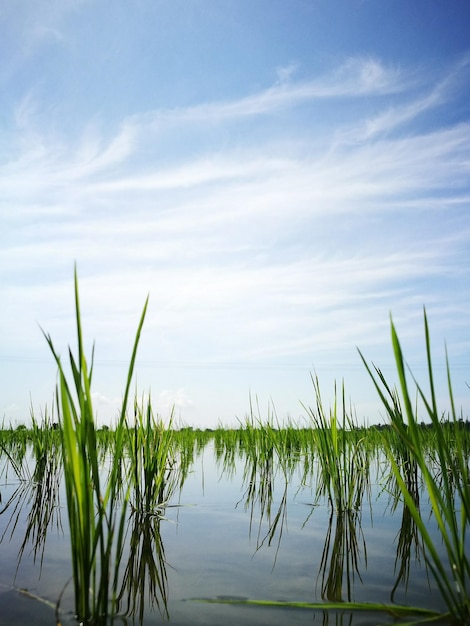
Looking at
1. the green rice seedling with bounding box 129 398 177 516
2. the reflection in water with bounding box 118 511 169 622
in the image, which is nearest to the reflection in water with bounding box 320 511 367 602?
the reflection in water with bounding box 118 511 169 622

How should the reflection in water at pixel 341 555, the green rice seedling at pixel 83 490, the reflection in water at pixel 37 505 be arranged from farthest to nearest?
the reflection in water at pixel 37 505 < the reflection in water at pixel 341 555 < the green rice seedling at pixel 83 490

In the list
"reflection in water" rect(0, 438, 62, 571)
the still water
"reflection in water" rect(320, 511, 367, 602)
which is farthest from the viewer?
"reflection in water" rect(0, 438, 62, 571)

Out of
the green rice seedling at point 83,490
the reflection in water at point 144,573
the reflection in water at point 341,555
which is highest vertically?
the green rice seedling at point 83,490

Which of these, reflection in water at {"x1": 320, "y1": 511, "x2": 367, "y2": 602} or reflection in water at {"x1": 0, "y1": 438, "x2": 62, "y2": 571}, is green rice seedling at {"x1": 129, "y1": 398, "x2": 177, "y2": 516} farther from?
reflection in water at {"x1": 320, "y1": 511, "x2": 367, "y2": 602}

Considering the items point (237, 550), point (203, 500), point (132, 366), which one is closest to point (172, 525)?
point (237, 550)

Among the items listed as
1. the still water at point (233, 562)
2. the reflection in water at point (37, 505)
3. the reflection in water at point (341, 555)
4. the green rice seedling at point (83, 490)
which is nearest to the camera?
the green rice seedling at point (83, 490)

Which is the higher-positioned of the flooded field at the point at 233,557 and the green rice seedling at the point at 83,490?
the green rice seedling at the point at 83,490

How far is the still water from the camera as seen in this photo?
5.21ft

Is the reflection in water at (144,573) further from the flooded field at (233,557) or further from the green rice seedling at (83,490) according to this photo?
the green rice seedling at (83,490)

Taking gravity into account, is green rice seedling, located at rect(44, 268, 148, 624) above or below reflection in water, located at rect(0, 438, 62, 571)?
above

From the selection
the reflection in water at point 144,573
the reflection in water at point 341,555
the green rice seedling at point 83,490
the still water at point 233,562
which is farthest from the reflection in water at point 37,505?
the reflection in water at point 341,555

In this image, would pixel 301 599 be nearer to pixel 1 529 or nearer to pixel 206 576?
pixel 206 576

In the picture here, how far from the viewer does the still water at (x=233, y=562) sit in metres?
1.59

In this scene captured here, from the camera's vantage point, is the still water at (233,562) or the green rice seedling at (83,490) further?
the still water at (233,562)
